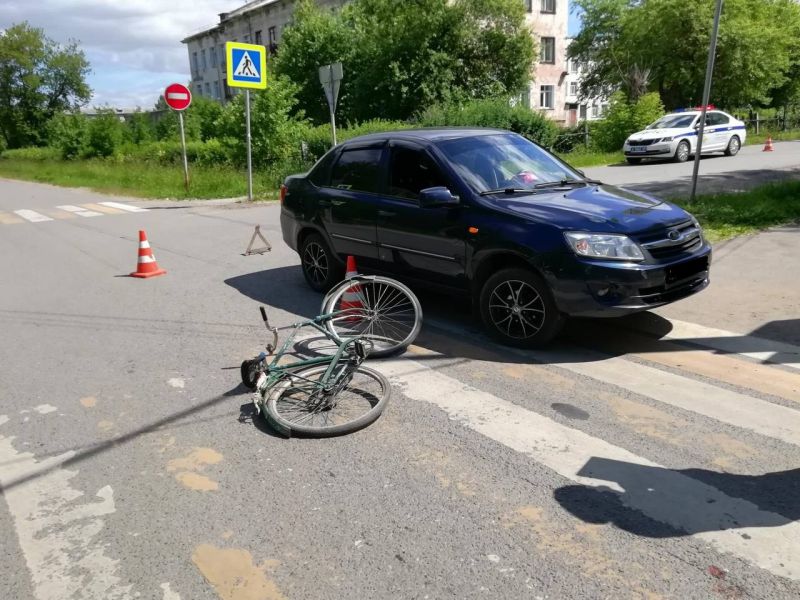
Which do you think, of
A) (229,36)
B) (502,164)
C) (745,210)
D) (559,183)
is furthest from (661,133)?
(229,36)

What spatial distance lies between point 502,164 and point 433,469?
3.41 m

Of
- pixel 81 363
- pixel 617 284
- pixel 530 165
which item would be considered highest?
pixel 530 165

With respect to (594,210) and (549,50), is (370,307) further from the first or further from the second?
(549,50)

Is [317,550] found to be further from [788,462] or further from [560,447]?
[788,462]

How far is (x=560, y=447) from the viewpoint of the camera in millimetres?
3795

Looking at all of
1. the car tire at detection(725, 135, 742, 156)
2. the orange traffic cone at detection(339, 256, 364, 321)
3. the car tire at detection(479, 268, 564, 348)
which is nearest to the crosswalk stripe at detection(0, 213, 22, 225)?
the orange traffic cone at detection(339, 256, 364, 321)

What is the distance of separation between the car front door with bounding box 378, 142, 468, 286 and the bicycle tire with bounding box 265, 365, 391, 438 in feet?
5.26

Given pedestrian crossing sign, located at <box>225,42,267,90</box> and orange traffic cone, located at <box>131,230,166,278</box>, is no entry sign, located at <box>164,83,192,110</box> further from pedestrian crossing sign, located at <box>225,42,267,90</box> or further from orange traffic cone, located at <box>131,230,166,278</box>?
orange traffic cone, located at <box>131,230,166,278</box>

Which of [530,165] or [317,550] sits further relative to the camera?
[530,165]

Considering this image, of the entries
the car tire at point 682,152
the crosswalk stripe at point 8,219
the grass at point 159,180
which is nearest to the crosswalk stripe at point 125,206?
the grass at point 159,180

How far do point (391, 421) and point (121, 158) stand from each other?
35.0 m

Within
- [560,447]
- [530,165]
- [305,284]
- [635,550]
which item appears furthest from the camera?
[305,284]

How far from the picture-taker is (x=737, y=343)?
552cm

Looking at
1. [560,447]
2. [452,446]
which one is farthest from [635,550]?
[452,446]
